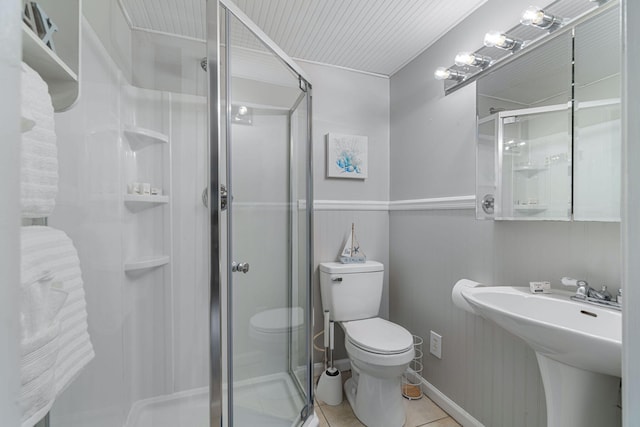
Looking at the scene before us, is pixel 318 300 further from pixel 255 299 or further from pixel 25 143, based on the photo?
pixel 25 143

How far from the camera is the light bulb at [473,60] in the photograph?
53.9 inches

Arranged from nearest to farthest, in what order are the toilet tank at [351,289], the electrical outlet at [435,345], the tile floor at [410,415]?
1. the tile floor at [410,415]
2. the electrical outlet at [435,345]
3. the toilet tank at [351,289]

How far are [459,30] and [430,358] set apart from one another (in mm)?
1918

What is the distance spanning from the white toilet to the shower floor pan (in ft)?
Answer: 1.19

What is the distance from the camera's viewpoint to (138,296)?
4.51ft

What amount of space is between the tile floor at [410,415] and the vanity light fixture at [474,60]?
1.86 metres

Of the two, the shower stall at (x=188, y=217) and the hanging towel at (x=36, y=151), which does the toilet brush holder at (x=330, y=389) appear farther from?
the hanging towel at (x=36, y=151)

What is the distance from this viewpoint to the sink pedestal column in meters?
0.90

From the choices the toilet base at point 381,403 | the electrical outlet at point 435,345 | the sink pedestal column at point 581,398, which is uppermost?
the sink pedestal column at point 581,398

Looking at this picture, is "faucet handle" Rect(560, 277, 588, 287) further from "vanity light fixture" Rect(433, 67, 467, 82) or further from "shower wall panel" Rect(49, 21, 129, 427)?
"shower wall panel" Rect(49, 21, 129, 427)

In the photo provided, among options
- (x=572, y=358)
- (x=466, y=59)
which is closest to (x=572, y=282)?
(x=572, y=358)

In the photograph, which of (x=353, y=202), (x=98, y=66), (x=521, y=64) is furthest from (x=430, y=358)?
(x=98, y=66)

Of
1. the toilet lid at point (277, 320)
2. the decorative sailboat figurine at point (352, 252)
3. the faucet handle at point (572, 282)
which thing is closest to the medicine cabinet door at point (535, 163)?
the faucet handle at point (572, 282)

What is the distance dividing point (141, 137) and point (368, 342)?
1.51 meters
